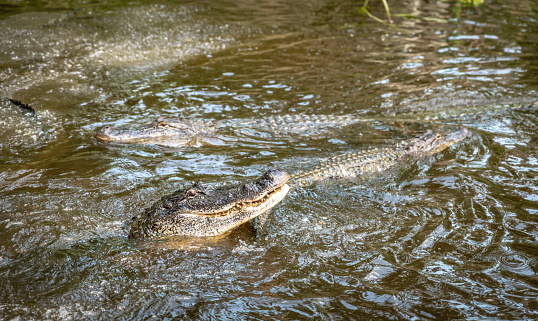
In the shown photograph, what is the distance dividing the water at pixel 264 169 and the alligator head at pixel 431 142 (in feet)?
0.51

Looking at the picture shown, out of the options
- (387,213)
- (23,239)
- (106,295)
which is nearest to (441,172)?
(387,213)

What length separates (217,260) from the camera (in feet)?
11.2

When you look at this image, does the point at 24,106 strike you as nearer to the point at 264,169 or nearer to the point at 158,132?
the point at 158,132

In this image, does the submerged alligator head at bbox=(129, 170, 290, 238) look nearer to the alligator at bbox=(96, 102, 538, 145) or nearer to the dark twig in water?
the alligator at bbox=(96, 102, 538, 145)

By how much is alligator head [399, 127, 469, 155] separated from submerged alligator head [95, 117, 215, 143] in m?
2.76

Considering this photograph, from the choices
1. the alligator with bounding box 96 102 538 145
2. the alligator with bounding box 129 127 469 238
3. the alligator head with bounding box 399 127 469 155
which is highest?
the alligator with bounding box 129 127 469 238

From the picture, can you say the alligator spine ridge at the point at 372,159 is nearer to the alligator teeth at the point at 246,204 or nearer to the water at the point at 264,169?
the water at the point at 264,169

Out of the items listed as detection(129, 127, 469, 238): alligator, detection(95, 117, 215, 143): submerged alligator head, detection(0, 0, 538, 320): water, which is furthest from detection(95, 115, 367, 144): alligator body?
detection(129, 127, 469, 238): alligator

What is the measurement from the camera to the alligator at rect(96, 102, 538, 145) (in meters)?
5.93

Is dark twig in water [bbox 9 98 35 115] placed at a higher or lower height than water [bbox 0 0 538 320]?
higher

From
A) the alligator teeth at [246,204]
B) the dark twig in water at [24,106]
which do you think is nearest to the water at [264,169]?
the dark twig in water at [24,106]

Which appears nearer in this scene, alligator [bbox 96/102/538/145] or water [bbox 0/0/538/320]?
water [bbox 0/0/538/320]

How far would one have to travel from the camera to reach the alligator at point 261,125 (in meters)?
5.93

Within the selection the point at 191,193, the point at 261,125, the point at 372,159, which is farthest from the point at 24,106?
the point at 372,159
